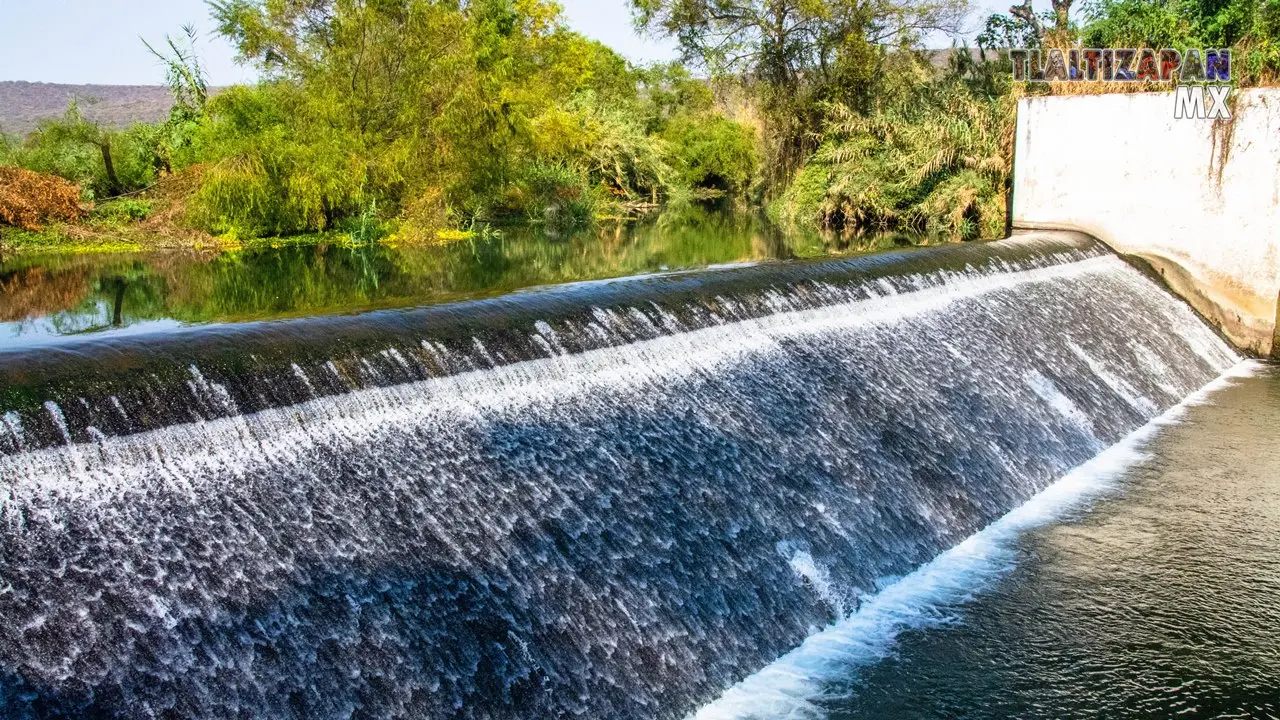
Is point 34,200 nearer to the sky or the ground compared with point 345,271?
nearer to the sky

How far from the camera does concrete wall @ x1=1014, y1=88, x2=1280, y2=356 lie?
38.7ft

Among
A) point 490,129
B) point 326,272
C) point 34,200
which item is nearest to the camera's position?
point 326,272

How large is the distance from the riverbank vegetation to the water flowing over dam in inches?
381

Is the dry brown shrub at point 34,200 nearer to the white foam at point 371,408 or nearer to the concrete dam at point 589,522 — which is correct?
the concrete dam at point 589,522

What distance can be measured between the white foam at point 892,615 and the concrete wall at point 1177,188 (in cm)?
576

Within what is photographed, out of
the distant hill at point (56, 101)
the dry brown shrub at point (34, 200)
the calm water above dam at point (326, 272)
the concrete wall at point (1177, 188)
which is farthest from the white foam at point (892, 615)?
the distant hill at point (56, 101)

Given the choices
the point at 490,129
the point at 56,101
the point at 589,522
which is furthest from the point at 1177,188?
the point at 56,101

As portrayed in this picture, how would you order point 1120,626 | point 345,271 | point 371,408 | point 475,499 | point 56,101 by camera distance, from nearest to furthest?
1. point 475,499
2. point 371,408
3. point 1120,626
4. point 345,271
5. point 56,101

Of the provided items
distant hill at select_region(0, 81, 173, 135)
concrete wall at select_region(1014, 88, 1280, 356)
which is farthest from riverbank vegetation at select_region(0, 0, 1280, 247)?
distant hill at select_region(0, 81, 173, 135)

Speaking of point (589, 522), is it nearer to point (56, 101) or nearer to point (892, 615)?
point (892, 615)

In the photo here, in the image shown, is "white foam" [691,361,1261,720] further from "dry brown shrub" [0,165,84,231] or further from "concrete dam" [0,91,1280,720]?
"dry brown shrub" [0,165,84,231]

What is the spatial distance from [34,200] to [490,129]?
8.82 meters

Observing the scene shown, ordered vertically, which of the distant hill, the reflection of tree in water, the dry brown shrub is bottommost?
the reflection of tree in water

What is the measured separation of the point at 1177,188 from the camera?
12289 millimetres
